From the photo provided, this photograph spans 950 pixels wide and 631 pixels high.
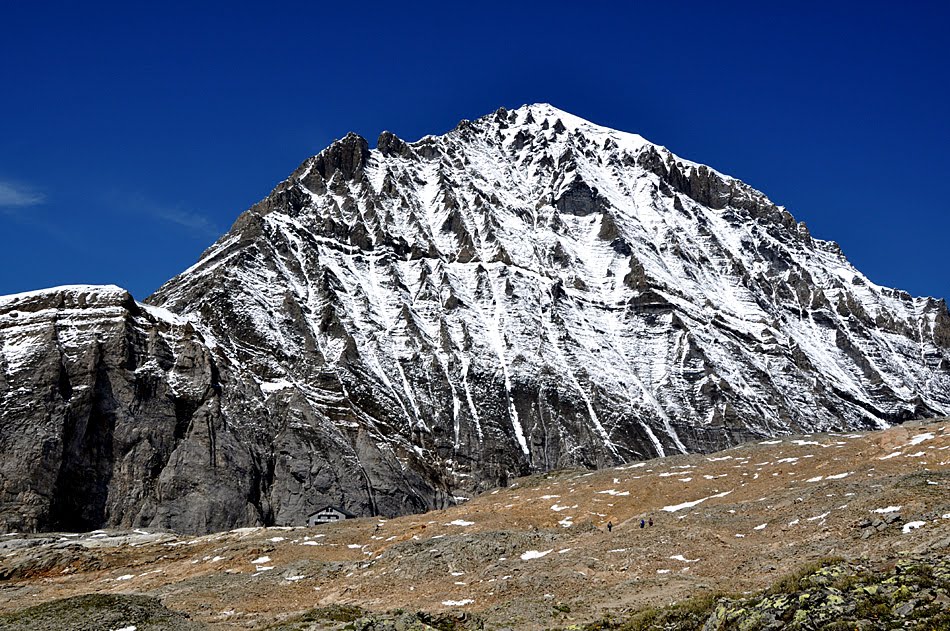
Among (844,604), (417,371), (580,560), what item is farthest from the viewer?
(417,371)

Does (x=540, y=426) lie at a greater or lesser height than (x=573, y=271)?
lesser

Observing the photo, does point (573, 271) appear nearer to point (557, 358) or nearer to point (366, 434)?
point (557, 358)

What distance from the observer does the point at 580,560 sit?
38.4m

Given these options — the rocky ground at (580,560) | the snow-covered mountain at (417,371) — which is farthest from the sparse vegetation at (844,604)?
the snow-covered mountain at (417,371)

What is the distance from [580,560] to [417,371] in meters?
107

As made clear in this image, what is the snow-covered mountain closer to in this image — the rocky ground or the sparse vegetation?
the rocky ground

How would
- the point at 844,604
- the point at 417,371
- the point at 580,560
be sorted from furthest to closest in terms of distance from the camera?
the point at 417,371 → the point at 580,560 → the point at 844,604

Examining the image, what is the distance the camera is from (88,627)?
32562mm

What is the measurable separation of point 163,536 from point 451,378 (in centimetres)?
8712

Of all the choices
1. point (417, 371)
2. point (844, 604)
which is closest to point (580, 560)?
point (844, 604)

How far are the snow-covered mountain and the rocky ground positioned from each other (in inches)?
1634

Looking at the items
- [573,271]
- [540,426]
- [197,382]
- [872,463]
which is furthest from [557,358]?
[872,463]

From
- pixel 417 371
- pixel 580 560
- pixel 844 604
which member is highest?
pixel 417 371

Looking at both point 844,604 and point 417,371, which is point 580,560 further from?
point 417,371
